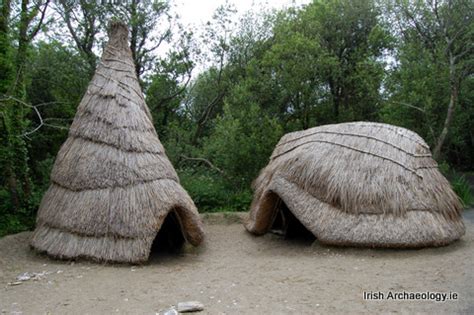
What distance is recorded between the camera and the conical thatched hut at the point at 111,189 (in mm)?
7121

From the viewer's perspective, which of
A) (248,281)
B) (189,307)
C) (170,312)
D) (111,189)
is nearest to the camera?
(170,312)

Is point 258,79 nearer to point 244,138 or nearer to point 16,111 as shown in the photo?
point 244,138

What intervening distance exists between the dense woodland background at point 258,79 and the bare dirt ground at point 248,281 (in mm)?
3845

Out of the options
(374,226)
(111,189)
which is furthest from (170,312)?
(374,226)

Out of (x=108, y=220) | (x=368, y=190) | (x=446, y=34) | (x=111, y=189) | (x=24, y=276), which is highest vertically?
(x=446, y=34)

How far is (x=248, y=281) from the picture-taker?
6.05 metres

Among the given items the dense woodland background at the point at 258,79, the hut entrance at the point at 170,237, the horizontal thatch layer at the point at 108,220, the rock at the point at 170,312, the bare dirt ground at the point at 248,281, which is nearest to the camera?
the rock at the point at 170,312

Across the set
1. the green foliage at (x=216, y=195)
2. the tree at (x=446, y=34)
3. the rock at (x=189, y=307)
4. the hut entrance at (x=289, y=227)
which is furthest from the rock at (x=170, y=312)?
the tree at (x=446, y=34)

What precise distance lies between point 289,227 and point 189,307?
5049 mm

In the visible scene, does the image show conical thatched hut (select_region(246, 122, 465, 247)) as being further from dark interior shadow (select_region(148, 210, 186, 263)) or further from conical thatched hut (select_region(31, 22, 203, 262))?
conical thatched hut (select_region(31, 22, 203, 262))

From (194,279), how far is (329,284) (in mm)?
1854

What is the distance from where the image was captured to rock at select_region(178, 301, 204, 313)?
4.82 metres

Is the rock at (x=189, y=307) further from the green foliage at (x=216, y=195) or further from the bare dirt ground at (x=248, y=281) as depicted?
the green foliage at (x=216, y=195)

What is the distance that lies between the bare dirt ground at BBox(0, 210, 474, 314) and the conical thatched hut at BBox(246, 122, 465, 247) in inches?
12.1
